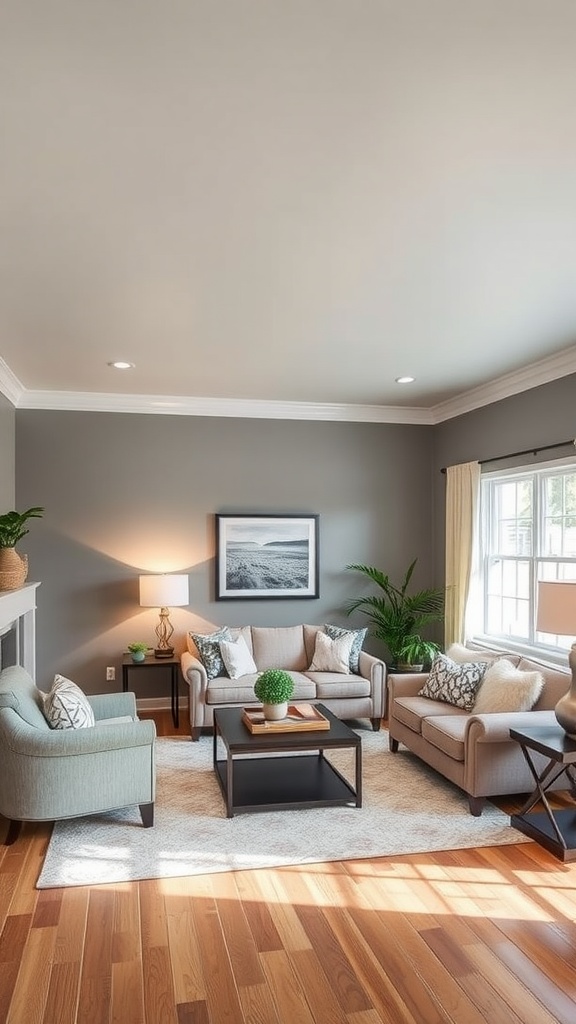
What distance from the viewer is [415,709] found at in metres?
4.55

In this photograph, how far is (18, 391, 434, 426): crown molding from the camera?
19.2 feet

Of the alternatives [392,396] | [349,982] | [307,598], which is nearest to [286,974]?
[349,982]

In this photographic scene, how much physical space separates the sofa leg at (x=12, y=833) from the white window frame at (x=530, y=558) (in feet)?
11.6

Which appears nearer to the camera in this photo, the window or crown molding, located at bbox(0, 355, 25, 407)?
the window

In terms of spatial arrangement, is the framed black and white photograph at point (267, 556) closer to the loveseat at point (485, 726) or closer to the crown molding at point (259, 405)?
the crown molding at point (259, 405)

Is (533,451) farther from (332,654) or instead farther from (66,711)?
(66,711)

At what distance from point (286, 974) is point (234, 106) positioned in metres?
2.87

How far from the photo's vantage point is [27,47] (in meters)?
1.72

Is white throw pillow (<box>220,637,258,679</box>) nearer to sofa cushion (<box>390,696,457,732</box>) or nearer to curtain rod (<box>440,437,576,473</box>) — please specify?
sofa cushion (<box>390,696,457,732</box>)

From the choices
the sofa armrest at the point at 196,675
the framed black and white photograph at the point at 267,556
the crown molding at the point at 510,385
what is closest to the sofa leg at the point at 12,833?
the sofa armrest at the point at 196,675

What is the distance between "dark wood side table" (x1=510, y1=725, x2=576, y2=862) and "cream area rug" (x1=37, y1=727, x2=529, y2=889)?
0.12 meters

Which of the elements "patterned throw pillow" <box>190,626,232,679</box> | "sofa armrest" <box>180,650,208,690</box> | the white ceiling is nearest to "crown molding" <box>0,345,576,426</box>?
the white ceiling

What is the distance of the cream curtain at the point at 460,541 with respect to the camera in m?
5.73

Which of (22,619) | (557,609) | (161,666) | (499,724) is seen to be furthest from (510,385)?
(22,619)
